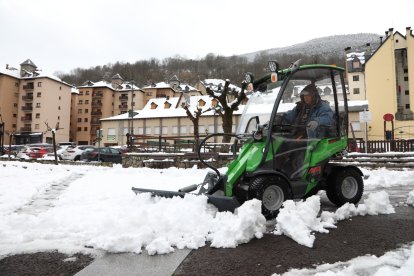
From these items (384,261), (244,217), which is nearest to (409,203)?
Result: (384,261)

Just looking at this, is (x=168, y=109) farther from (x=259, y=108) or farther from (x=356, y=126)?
(x=259, y=108)

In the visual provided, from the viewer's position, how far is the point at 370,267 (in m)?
2.78

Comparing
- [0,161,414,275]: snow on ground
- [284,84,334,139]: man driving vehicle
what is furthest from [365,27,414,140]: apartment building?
[0,161,414,275]: snow on ground

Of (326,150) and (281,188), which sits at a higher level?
(326,150)

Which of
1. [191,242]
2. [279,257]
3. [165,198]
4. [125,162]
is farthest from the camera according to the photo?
[125,162]

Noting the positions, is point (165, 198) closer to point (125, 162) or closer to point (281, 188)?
point (281, 188)

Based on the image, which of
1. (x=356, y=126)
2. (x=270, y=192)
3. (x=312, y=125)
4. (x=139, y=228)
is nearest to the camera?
(x=139, y=228)

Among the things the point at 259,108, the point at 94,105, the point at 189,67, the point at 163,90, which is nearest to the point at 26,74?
the point at 94,105

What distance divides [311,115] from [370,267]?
2.75 m

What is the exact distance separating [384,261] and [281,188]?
5.46 feet

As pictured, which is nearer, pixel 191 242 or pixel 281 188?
pixel 191 242

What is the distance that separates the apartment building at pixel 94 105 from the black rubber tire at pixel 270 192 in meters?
76.4

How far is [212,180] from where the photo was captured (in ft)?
16.7

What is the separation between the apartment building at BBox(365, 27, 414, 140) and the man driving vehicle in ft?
137
